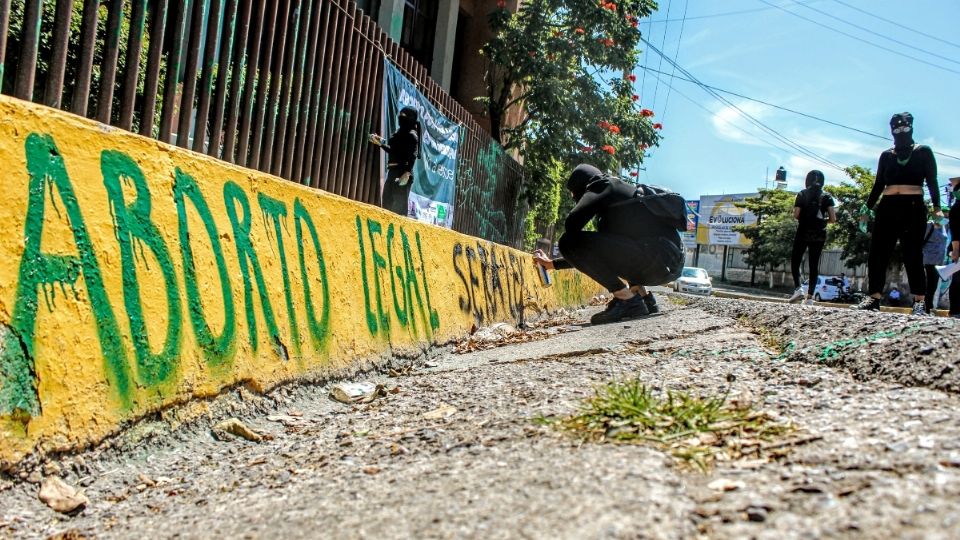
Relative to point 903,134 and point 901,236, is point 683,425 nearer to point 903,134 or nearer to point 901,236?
point 901,236

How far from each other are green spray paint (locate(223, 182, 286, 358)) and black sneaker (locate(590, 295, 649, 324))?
3.80 metres

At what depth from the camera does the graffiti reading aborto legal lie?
1.98 meters

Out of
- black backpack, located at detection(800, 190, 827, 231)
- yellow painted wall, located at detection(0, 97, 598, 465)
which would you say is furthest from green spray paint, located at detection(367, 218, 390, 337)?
black backpack, located at detection(800, 190, 827, 231)

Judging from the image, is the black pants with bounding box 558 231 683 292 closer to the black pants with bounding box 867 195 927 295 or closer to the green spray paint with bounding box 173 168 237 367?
the black pants with bounding box 867 195 927 295

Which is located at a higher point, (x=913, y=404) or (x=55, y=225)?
(x=55, y=225)

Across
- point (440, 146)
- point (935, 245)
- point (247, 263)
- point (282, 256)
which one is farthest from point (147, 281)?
point (935, 245)

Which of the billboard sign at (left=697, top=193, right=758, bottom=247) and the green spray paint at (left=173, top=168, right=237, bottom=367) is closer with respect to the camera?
the green spray paint at (left=173, top=168, right=237, bottom=367)

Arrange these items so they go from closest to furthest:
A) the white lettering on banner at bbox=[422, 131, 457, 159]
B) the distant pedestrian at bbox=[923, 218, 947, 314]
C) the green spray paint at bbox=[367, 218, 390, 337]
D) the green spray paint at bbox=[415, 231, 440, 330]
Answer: the green spray paint at bbox=[367, 218, 390, 337] < the green spray paint at bbox=[415, 231, 440, 330] < the white lettering on banner at bbox=[422, 131, 457, 159] < the distant pedestrian at bbox=[923, 218, 947, 314]

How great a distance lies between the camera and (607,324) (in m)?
5.91

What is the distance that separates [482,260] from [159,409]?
150 inches

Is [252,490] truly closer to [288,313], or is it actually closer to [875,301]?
[288,313]

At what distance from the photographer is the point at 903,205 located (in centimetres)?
579

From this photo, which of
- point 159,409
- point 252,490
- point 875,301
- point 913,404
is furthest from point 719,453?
point 875,301

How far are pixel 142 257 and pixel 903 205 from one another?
589 cm
